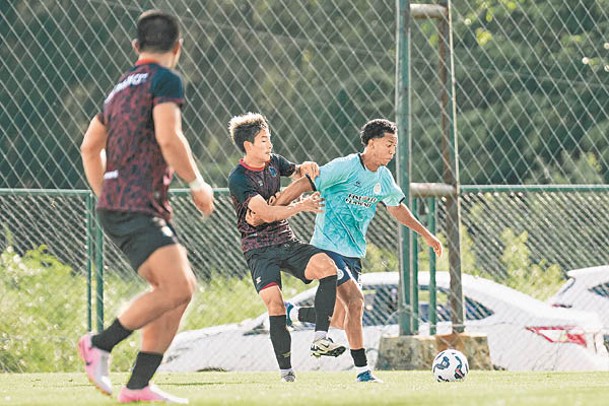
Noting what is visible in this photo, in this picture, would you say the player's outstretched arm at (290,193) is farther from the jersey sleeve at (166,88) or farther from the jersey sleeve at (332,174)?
the jersey sleeve at (166,88)

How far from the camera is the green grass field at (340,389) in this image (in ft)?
19.8

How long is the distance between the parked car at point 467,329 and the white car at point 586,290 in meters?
0.69

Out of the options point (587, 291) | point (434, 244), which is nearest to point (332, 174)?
point (434, 244)

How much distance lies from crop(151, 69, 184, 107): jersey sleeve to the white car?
8.37 meters

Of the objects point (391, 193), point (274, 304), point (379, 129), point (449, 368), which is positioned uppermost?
point (379, 129)

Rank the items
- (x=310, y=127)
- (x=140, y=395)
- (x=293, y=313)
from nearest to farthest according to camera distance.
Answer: (x=140, y=395) < (x=293, y=313) < (x=310, y=127)

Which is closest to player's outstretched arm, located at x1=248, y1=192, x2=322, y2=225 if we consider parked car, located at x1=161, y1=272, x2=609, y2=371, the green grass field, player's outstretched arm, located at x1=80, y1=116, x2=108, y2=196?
the green grass field

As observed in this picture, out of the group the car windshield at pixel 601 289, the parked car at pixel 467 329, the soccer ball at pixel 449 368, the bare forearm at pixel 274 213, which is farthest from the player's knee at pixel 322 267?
the car windshield at pixel 601 289

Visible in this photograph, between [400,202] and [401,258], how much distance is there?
2.39m

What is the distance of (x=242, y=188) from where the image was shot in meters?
8.95

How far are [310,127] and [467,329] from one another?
994 cm

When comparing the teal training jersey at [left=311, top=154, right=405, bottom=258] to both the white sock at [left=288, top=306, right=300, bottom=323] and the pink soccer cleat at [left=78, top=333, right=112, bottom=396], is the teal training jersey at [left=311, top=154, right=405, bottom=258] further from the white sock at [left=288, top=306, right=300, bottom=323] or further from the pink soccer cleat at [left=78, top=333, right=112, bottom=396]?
the pink soccer cleat at [left=78, top=333, right=112, bottom=396]

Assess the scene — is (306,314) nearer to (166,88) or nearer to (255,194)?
(255,194)

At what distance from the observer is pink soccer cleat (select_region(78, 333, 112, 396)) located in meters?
6.16
